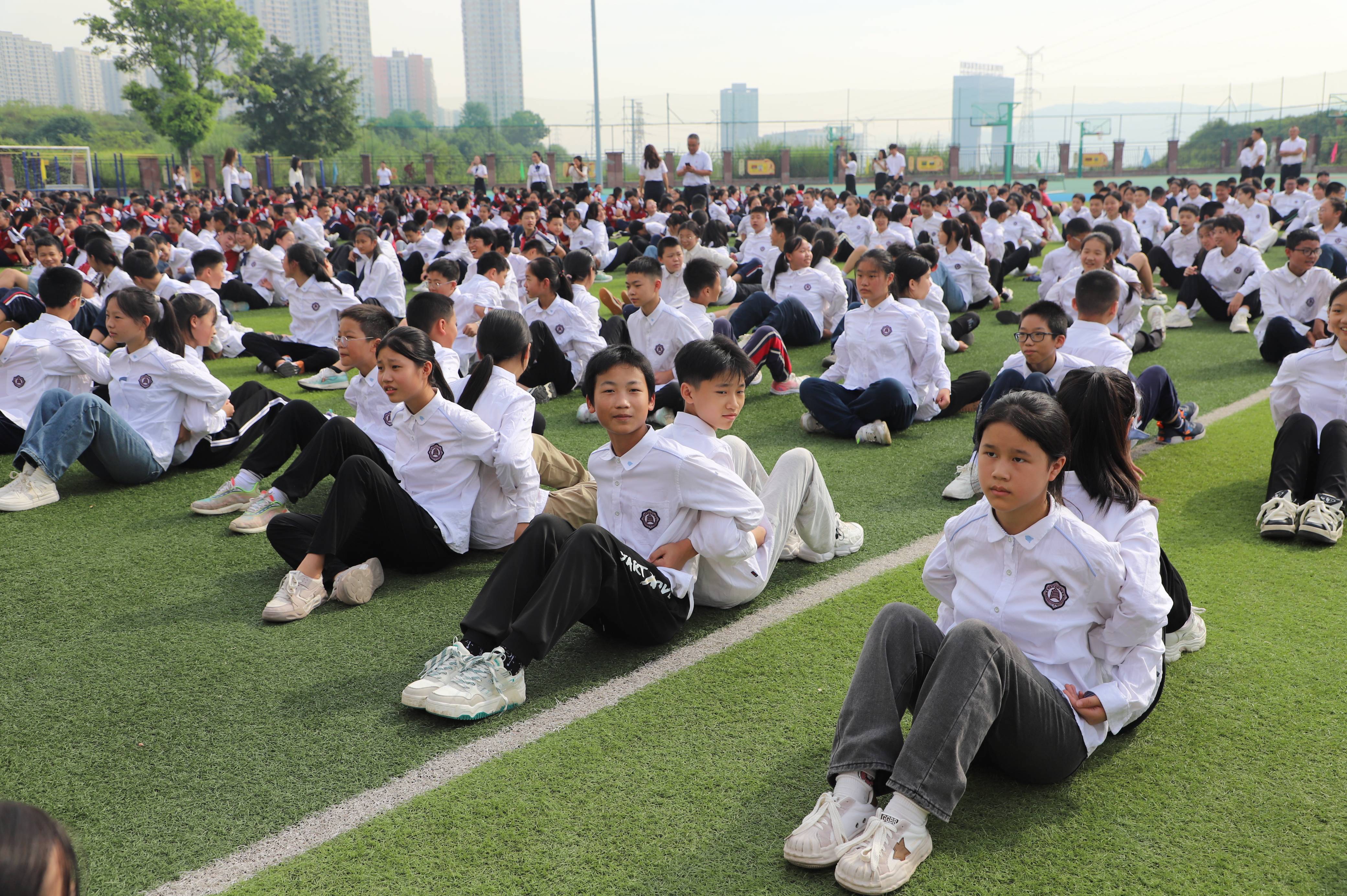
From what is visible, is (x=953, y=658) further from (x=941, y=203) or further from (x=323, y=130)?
(x=323, y=130)

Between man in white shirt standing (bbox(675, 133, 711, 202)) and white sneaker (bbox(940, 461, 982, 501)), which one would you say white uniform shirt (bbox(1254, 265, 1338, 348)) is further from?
man in white shirt standing (bbox(675, 133, 711, 202))

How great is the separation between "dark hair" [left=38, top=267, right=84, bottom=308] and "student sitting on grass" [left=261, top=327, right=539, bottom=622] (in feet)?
9.02

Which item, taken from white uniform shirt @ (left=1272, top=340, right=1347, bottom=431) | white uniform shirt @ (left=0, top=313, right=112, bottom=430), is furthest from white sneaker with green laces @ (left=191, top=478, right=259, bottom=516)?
white uniform shirt @ (left=1272, top=340, right=1347, bottom=431)

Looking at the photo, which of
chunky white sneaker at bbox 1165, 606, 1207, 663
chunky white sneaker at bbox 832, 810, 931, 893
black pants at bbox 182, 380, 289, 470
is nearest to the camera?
chunky white sneaker at bbox 832, 810, 931, 893

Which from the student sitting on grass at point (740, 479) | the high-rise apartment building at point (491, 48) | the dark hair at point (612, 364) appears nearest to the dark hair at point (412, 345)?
the dark hair at point (612, 364)

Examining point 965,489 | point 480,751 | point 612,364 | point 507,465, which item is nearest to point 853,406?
point 965,489

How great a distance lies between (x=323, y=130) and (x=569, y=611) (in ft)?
179

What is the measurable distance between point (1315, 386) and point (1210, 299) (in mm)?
5621

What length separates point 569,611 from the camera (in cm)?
289

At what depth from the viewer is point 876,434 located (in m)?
5.98

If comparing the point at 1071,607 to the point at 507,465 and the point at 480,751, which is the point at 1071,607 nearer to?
the point at 480,751

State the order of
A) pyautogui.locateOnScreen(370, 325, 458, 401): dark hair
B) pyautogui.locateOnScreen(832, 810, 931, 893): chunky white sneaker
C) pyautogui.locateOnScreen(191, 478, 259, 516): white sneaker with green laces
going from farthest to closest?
pyautogui.locateOnScreen(191, 478, 259, 516): white sneaker with green laces → pyautogui.locateOnScreen(370, 325, 458, 401): dark hair → pyautogui.locateOnScreen(832, 810, 931, 893): chunky white sneaker

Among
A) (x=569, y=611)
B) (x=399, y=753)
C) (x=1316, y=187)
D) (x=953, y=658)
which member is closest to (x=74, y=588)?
(x=399, y=753)

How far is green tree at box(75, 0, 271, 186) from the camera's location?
4378 cm
